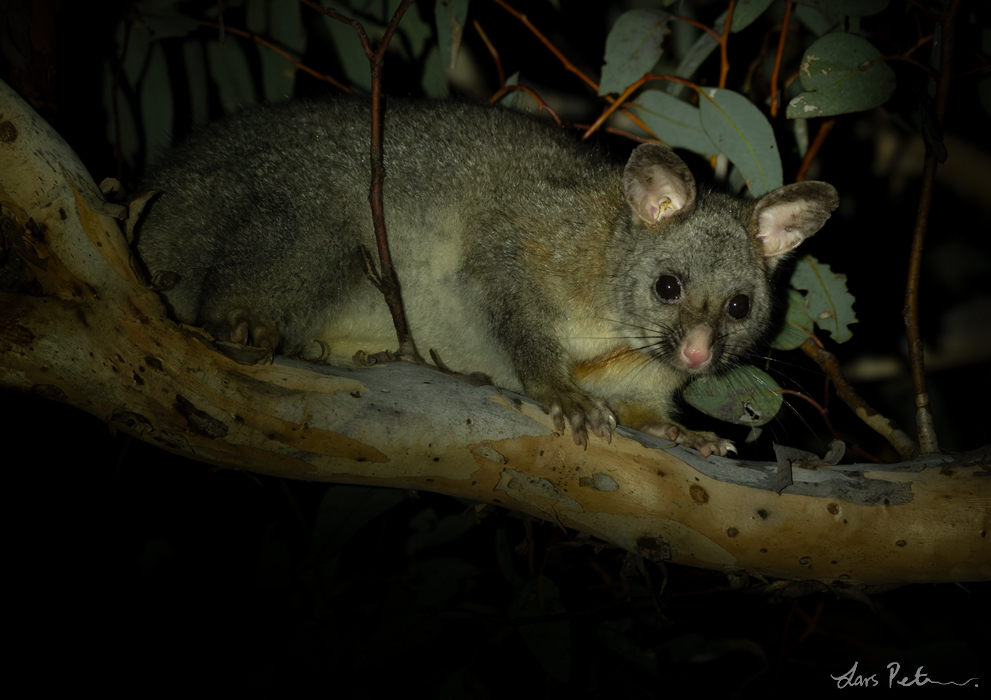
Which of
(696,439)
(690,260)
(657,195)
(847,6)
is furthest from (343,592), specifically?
(847,6)

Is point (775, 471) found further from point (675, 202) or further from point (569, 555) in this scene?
point (569, 555)

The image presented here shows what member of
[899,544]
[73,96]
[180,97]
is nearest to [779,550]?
[899,544]

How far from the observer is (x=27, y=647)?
13.5 feet

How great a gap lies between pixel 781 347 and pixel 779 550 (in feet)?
5.30

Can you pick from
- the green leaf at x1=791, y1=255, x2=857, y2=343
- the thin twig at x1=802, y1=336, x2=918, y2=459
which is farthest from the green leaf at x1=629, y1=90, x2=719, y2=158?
the thin twig at x1=802, y1=336, x2=918, y2=459

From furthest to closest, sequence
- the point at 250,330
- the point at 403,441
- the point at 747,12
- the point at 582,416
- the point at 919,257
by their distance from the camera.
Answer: the point at 747,12
the point at 919,257
the point at 250,330
the point at 582,416
the point at 403,441

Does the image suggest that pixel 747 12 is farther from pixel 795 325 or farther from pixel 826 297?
pixel 795 325

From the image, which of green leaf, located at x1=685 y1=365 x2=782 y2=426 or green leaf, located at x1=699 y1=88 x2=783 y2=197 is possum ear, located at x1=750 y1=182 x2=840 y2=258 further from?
green leaf, located at x1=685 y1=365 x2=782 y2=426

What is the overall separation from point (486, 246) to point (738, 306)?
1.22 meters

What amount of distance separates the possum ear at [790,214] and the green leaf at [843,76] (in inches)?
14.2

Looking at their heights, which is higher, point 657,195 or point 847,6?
point 847,6

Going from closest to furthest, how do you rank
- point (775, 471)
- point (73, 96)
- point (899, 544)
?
point (899, 544) < point (775, 471) < point (73, 96)

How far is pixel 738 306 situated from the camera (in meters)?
3.19

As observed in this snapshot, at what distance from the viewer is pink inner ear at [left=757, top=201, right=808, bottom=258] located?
3199mm
